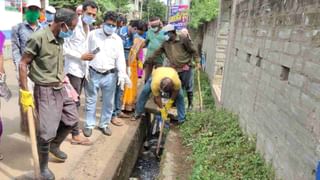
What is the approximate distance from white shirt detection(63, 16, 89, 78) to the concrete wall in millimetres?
2356

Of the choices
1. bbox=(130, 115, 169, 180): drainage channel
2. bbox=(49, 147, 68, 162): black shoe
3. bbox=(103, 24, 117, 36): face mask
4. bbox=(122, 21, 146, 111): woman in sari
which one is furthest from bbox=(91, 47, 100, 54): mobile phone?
bbox=(130, 115, 169, 180): drainage channel

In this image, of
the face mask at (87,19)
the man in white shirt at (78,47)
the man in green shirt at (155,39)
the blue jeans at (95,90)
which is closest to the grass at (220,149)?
the man in green shirt at (155,39)

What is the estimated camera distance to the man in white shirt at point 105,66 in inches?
201

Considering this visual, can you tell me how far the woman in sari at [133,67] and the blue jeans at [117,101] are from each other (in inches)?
19.0

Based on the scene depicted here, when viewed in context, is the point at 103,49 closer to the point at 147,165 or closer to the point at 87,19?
the point at 87,19

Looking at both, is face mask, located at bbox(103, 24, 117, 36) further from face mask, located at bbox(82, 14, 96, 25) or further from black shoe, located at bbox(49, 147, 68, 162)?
black shoe, located at bbox(49, 147, 68, 162)

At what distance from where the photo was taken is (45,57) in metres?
3.65

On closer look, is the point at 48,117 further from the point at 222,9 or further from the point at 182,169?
the point at 222,9

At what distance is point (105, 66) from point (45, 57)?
1557 mm

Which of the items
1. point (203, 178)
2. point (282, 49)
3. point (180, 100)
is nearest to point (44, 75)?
point (203, 178)

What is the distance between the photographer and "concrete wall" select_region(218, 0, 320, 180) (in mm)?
2914

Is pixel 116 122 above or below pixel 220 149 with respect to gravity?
below

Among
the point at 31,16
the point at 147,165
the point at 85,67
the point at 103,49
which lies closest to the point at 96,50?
the point at 103,49

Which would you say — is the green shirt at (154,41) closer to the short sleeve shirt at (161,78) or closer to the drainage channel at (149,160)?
the short sleeve shirt at (161,78)
